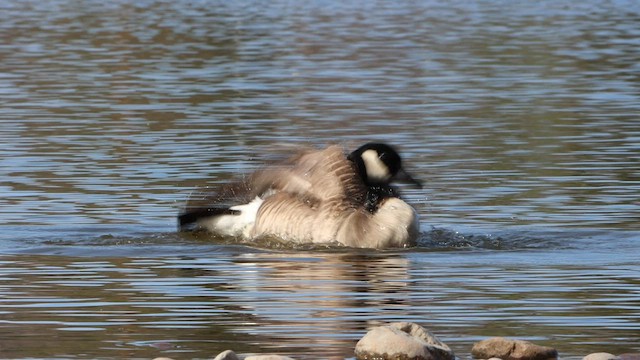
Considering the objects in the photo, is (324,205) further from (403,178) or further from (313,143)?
(313,143)

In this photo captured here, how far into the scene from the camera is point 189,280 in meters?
13.3

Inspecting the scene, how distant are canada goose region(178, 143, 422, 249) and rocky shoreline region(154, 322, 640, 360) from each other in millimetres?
5247

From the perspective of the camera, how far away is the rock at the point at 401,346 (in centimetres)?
965

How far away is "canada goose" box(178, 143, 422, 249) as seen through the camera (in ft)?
50.3

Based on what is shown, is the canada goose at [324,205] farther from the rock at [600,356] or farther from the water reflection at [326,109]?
the rock at [600,356]

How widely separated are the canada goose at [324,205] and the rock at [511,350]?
525cm

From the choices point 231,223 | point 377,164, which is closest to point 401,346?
point 377,164

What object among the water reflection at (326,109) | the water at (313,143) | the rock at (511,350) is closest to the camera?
the rock at (511,350)

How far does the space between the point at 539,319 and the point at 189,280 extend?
312 cm

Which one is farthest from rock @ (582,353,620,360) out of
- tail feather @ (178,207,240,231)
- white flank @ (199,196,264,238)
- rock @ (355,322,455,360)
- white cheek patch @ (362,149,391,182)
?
tail feather @ (178,207,240,231)

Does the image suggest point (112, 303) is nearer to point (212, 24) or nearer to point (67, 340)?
point (67, 340)

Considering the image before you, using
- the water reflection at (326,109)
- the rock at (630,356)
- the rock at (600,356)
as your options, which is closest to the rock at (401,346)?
the rock at (600,356)

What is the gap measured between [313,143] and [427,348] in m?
11.9

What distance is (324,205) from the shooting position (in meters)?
15.7
